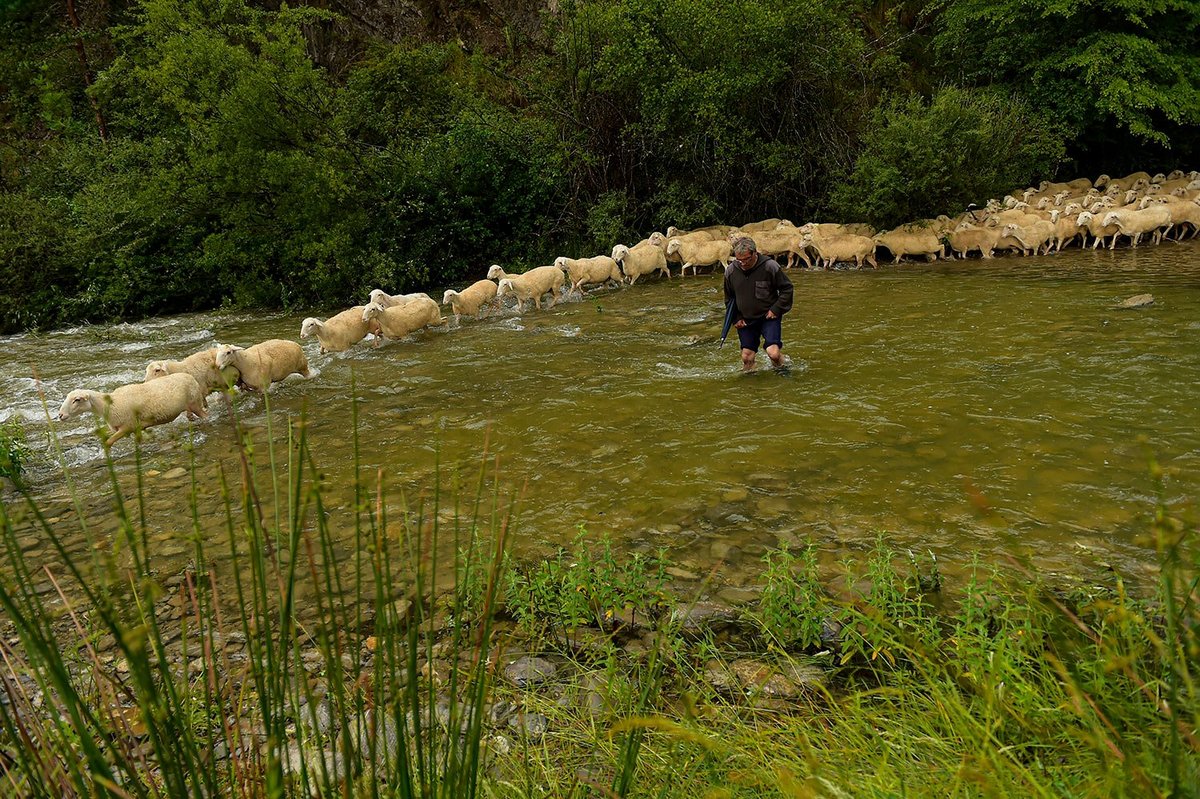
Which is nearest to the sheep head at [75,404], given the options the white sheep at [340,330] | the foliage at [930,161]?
the white sheep at [340,330]

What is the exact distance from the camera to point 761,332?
10.4 metres

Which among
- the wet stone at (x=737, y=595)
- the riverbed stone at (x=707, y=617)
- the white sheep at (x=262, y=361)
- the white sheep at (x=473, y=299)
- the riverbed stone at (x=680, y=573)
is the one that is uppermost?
the white sheep at (x=473, y=299)

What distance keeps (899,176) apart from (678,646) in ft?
54.8

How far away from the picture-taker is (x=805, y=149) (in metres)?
20.6

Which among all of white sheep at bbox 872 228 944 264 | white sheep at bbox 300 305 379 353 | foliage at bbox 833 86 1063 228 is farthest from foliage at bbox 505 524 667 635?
foliage at bbox 833 86 1063 228

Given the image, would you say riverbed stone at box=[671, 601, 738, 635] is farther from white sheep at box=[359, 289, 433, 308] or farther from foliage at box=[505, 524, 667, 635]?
white sheep at box=[359, 289, 433, 308]

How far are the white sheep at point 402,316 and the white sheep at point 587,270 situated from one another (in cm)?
344

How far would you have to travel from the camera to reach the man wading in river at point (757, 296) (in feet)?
32.2

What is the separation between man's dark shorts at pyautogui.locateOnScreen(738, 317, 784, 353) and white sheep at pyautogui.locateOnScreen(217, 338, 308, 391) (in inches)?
255

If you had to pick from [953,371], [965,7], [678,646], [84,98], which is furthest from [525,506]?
[84,98]

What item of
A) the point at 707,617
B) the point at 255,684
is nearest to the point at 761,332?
the point at 707,617

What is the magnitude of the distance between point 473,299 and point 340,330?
10.2 ft

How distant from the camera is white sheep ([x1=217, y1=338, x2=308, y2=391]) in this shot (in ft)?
33.7

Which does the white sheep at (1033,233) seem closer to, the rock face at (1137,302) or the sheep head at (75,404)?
the rock face at (1137,302)
